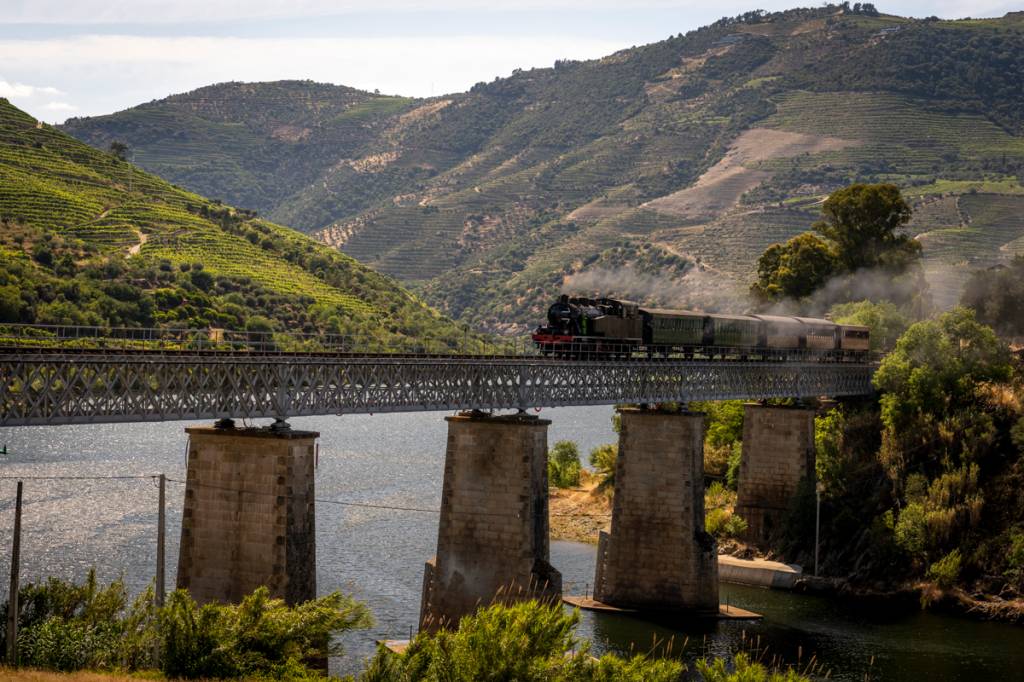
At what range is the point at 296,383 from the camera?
4166 cm

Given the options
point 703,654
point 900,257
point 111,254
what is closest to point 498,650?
point 703,654

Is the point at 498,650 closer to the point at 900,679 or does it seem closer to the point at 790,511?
the point at 900,679

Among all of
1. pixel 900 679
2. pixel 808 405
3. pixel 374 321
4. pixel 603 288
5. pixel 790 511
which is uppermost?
pixel 603 288

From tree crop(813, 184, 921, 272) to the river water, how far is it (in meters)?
35.4

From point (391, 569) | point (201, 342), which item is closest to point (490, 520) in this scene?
point (201, 342)

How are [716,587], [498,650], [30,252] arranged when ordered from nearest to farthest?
[498,650] < [716,587] < [30,252]

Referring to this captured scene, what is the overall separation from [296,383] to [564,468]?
5392 centimetres

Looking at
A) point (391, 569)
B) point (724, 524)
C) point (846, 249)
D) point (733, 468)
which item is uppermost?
point (846, 249)

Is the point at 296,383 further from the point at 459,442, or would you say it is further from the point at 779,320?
the point at 779,320

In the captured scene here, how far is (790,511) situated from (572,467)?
80.4ft

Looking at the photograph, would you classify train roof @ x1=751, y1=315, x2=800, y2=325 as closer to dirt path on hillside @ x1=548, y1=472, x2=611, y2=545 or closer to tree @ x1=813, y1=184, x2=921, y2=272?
dirt path on hillside @ x1=548, y1=472, x2=611, y2=545

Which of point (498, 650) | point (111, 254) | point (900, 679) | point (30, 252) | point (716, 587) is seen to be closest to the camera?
point (498, 650)

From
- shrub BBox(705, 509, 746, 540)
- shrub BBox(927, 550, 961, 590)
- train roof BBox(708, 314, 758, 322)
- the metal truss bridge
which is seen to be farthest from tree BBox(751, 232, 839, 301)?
the metal truss bridge

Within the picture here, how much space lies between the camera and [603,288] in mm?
181375
